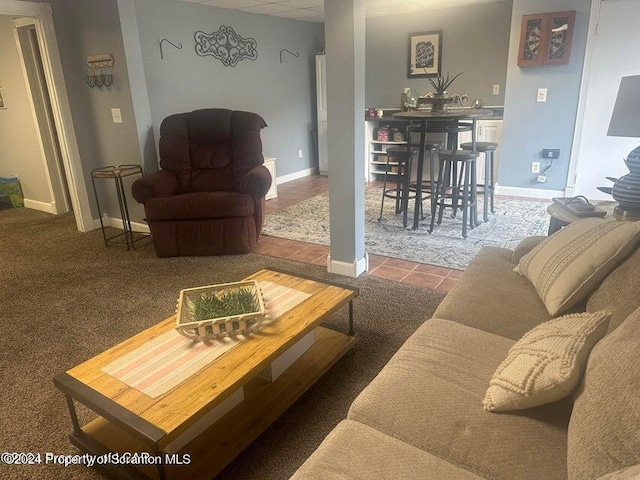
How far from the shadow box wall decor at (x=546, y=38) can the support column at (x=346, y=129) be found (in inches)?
107

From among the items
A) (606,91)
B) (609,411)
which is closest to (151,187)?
(609,411)

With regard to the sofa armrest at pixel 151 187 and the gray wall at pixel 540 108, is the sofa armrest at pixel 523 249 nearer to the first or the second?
the sofa armrest at pixel 151 187

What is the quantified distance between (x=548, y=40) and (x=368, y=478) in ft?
15.8

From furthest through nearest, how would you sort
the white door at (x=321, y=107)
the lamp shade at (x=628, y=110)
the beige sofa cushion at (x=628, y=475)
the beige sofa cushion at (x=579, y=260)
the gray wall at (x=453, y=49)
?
the white door at (x=321, y=107), the gray wall at (x=453, y=49), the lamp shade at (x=628, y=110), the beige sofa cushion at (x=579, y=260), the beige sofa cushion at (x=628, y=475)

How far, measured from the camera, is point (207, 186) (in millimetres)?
3920

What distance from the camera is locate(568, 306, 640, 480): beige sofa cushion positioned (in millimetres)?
854

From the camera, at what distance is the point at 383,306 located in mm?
2672

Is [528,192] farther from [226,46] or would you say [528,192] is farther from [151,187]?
[151,187]

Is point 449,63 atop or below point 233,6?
below

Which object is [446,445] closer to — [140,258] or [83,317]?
[83,317]

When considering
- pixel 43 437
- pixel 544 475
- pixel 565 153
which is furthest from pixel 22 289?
pixel 565 153

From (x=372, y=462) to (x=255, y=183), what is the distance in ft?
9.08

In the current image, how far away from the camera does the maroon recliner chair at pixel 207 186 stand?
3.50 meters

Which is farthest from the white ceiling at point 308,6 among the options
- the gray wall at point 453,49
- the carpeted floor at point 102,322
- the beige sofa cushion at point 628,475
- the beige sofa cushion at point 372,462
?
the beige sofa cushion at point 628,475
